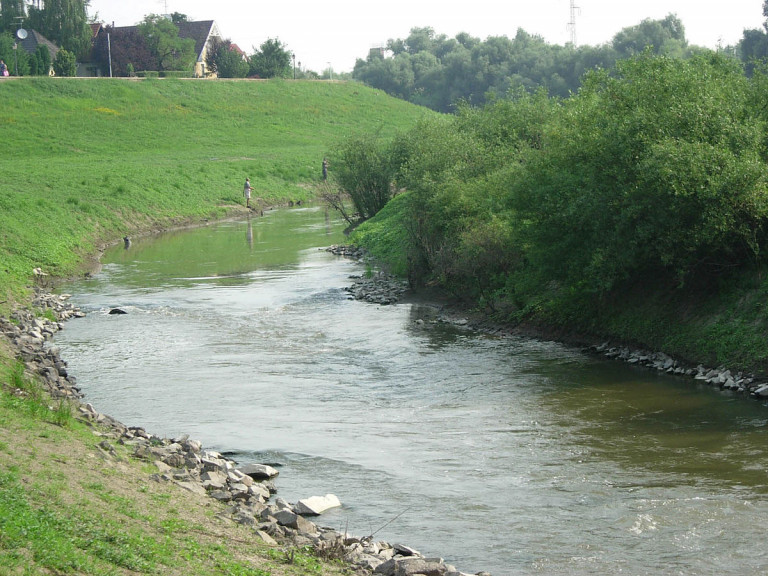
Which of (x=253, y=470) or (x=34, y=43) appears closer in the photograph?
(x=253, y=470)

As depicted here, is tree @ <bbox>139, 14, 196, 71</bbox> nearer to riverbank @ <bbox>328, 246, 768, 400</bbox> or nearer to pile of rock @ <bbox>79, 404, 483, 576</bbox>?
riverbank @ <bbox>328, 246, 768, 400</bbox>

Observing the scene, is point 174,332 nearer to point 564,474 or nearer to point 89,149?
point 564,474

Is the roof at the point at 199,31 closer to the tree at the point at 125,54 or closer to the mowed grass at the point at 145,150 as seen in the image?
the tree at the point at 125,54

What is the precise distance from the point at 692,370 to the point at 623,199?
4.73 m

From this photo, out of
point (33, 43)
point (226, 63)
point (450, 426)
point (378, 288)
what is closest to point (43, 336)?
point (378, 288)

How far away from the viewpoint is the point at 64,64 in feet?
347

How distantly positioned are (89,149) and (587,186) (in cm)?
6062

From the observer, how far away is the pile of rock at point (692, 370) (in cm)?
2116

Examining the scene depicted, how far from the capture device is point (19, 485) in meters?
11.4

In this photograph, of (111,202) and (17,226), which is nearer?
(17,226)

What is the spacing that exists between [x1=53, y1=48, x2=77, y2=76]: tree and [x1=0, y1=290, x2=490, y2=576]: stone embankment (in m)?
91.4

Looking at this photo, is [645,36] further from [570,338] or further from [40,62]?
[570,338]

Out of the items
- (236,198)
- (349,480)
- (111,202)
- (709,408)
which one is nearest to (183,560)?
(349,480)

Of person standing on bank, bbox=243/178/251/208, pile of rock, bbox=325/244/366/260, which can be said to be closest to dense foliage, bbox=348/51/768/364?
pile of rock, bbox=325/244/366/260
